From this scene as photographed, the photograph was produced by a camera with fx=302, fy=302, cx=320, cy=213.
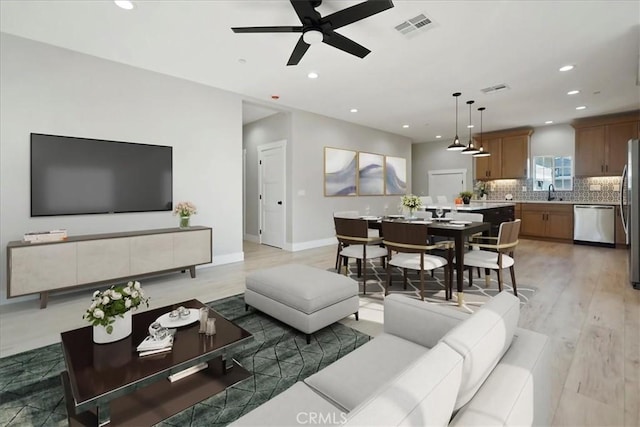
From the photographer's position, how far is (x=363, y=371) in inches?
52.4

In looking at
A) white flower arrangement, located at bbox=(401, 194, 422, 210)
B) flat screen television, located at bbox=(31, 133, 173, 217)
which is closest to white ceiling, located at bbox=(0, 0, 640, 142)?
flat screen television, located at bbox=(31, 133, 173, 217)

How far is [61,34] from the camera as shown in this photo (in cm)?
323

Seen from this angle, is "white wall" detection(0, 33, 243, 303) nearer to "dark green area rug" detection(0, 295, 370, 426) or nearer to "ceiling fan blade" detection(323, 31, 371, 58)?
"dark green area rug" detection(0, 295, 370, 426)

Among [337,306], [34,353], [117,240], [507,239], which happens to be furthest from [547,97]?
[34,353]

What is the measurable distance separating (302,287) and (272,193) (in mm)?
4439

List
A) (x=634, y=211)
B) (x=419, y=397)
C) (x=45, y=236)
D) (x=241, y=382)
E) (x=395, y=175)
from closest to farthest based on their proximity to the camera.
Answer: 1. (x=419, y=397)
2. (x=241, y=382)
3. (x=45, y=236)
4. (x=634, y=211)
5. (x=395, y=175)

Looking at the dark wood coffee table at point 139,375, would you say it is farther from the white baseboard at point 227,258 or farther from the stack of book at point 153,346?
the white baseboard at point 227,258

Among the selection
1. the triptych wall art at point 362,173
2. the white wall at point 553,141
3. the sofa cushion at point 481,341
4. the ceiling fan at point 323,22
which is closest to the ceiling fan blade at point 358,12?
the ceiling fan at point 323,22

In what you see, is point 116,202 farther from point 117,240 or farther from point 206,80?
point 206,80

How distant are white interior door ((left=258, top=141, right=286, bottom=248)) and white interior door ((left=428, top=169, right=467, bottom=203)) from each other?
18.8 feet

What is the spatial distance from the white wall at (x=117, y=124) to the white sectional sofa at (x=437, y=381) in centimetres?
389

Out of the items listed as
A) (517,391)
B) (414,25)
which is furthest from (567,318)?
(414,25)

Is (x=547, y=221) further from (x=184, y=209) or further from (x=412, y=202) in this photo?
(x=184, y=209)

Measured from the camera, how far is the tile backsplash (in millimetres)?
6824
